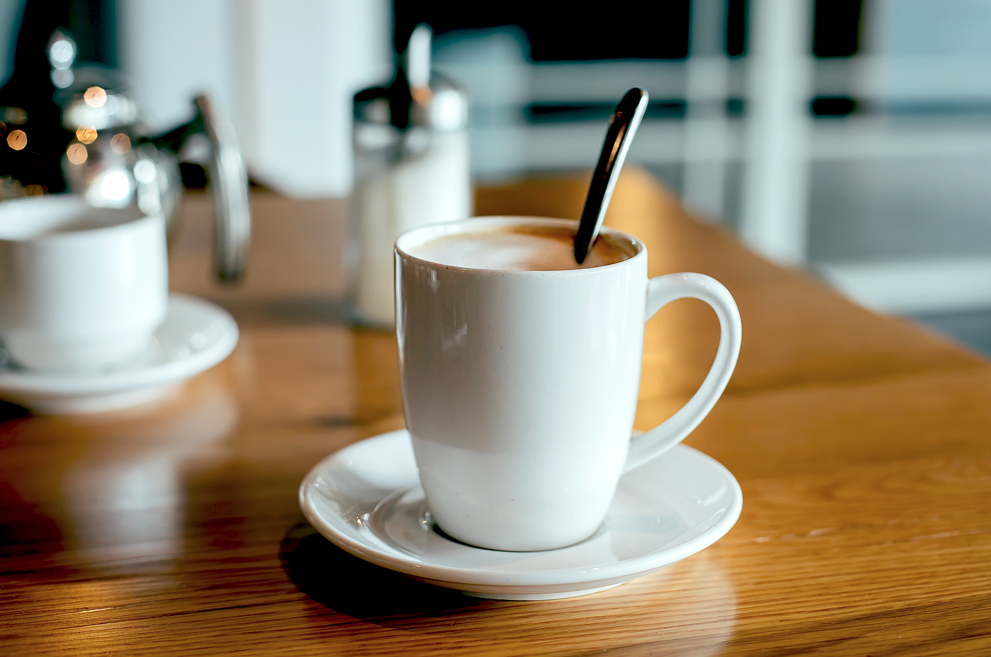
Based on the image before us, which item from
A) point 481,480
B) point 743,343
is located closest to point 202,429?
point 481,480

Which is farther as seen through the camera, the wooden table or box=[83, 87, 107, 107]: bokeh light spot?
box=[83, 87, 107, 107]: bokeh light spot

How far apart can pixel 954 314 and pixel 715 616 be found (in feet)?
10.0

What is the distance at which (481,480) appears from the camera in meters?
0.39

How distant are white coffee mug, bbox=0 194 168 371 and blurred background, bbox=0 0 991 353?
70.8 inches

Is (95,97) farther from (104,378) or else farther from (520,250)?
(520,250)

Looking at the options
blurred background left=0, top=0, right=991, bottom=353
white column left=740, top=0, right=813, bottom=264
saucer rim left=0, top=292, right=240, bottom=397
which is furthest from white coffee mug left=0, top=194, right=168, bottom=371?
white column left=740, top=0, right=813, bottom=264

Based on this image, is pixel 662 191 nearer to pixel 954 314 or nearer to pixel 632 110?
pixel 632 110

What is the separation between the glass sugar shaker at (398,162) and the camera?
0.72 meters

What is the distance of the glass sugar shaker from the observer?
0.72 metres

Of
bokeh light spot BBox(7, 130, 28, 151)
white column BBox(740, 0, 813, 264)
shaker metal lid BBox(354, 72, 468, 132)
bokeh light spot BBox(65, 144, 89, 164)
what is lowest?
white column BBox(740, 0, 813, 264)

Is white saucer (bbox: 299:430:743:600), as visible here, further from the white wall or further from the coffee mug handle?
the white wall

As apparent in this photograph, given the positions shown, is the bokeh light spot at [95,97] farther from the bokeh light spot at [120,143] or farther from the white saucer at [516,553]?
the white saucer at [516,553]

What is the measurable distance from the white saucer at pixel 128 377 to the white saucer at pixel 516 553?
163 mm

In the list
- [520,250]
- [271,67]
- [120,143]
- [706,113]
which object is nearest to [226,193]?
[120,143]
